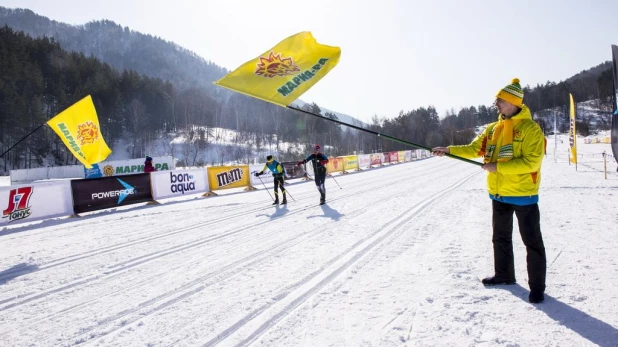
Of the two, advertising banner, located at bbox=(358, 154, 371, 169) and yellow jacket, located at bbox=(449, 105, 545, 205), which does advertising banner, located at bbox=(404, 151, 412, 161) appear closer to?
advertising banner, located at bbox=(358, 154, 371, 169)

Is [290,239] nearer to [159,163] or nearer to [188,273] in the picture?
[188,273]

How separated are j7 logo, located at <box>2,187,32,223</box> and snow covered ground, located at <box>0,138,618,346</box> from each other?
10.3 ft

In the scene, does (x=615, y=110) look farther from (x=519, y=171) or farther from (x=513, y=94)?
(x=519, y=171)

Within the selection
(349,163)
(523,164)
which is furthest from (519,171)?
(349,163)

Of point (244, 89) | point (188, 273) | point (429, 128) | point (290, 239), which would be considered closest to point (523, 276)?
point (290, 239)

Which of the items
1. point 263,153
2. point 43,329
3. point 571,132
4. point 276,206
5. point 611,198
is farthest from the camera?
point 263,153

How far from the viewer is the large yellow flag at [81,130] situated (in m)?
9.49

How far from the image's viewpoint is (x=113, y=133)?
64625mm

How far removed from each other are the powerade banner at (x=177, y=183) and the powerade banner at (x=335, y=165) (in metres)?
11.6

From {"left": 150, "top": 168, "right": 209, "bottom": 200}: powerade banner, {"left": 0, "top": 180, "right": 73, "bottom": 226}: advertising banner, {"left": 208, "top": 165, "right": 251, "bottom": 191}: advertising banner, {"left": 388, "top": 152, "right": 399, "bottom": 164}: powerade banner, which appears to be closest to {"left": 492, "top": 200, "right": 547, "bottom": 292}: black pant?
{"left": 0, "top": 180, "right": 73, "bottom": 226}: advertising banner

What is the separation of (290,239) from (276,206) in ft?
14.8

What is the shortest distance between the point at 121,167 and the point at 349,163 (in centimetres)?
2580

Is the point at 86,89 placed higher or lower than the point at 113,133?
higher

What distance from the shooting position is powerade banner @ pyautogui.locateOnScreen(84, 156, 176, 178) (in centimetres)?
3544
